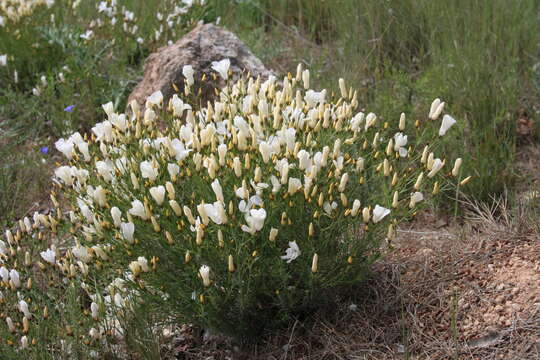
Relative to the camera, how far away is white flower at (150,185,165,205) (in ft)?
8.55

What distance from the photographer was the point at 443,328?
2.88 metres

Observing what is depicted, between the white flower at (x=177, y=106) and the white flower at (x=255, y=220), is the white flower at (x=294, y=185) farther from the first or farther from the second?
the white flower at (x=177, y=106)

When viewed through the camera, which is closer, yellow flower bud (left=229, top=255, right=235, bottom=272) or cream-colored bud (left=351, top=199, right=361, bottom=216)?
yellow flower bud (left=229, top=255, right=235, bottom=272)

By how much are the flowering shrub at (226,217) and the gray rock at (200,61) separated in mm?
1467

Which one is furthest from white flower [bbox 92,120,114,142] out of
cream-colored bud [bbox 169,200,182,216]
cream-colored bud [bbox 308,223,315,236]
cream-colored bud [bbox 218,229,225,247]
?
cream-colored bud [bbox 308,223,315,236]

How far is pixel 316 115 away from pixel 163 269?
3.05ft

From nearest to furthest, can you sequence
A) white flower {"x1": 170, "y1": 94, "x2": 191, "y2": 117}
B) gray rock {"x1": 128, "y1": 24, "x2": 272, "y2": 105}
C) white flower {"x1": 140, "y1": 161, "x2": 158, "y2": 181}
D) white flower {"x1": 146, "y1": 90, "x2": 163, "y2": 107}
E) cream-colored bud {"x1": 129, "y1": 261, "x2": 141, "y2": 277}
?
1. cream-colored bud {"x1": 129, "y1": 261, "x2": 141, "y2": 277}
2. white flower {"x1": 140, "y1": 161, "x2": 158, "y2": 181}
3. white flower {"x1": 170, "y1": 94, "x2": 191, "y2": 117}
4. white flower {"x1": 146, "y1": 90, "x2": 163, "y2": 107}
5. gray rock {"x1": 128, "y1": 24, "x2": 272, "y2": 105}

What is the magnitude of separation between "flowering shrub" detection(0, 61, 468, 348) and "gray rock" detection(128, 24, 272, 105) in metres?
1.47

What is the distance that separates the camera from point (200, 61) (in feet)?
15.0

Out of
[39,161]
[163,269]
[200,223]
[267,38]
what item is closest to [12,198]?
[39,161]

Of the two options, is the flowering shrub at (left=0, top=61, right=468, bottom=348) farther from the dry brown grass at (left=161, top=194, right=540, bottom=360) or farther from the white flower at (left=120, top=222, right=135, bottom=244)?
the dry brown grass at (left=161, top=194, right=540, bottom=360)

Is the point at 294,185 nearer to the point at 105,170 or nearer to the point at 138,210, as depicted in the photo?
the point at 138,210

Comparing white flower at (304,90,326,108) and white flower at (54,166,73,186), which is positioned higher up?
white flower at (304,90,326,108)

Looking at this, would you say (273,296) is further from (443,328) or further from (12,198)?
(12,198)
